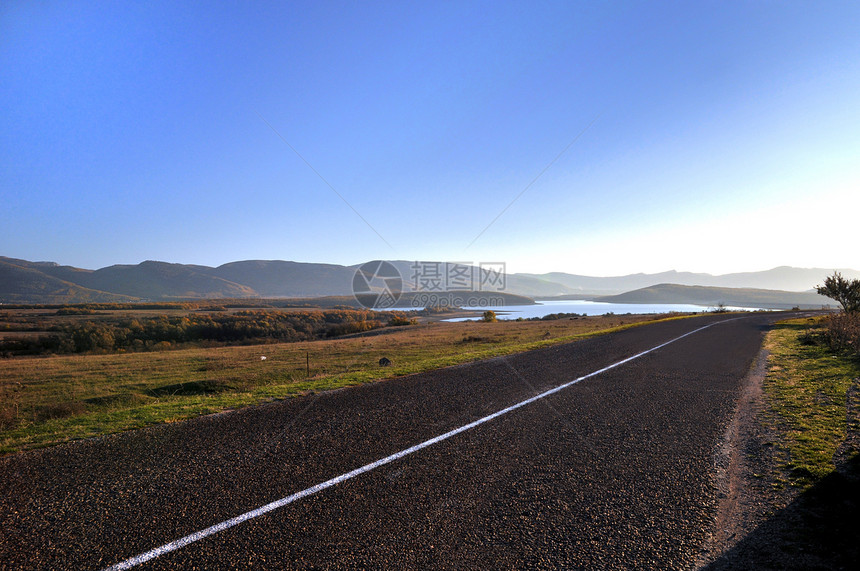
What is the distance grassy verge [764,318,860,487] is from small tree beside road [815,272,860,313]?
1427 cm

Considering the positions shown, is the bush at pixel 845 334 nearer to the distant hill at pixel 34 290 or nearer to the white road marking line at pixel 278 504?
the white road marking line at pixel 278 504

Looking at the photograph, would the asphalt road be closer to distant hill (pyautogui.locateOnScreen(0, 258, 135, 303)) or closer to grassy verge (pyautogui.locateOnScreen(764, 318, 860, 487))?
grassy verge (pyautogui.locateOnScreen(764, 318, 860, 487))

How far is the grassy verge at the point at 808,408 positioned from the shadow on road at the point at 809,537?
1.57 feet

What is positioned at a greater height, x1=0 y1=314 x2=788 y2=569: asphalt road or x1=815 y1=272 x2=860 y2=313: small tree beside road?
x1=815 y1=272 x2=860 y2=313: small tree beside road

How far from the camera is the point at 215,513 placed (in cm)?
371

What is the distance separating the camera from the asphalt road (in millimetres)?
3148

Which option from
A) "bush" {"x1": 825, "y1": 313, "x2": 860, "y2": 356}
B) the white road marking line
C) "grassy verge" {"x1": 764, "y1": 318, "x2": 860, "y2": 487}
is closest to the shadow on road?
"grassy verge" {"x1": 764, "y1": 318, "x2": 860, "y2": 487}

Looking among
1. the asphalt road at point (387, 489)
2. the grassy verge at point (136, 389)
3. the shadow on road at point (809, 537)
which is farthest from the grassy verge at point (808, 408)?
the grassy verge at point (136, 389)

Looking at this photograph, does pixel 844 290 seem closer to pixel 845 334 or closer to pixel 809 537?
pixel 845 334

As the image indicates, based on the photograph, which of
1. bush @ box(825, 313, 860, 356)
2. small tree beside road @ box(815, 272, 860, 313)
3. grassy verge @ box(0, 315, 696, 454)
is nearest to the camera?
grassy verge @ box(0, 315, 696, 454)

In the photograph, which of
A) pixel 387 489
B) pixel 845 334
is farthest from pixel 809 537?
pixel 845 334

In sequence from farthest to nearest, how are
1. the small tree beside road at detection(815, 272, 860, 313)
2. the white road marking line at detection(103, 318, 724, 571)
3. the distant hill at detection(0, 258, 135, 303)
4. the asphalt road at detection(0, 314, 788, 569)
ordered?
the distant hill at detection(0, 258, 135, 303), the small tree beside road at detection(815, 272, 860, 313), the asphalt road at detection(0, 314, 788, 569), the white road marking line at detection(103, 318, 724, 571)

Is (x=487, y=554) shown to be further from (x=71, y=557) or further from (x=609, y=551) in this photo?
(x=71, y=557)

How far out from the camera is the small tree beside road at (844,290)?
2334 cm
